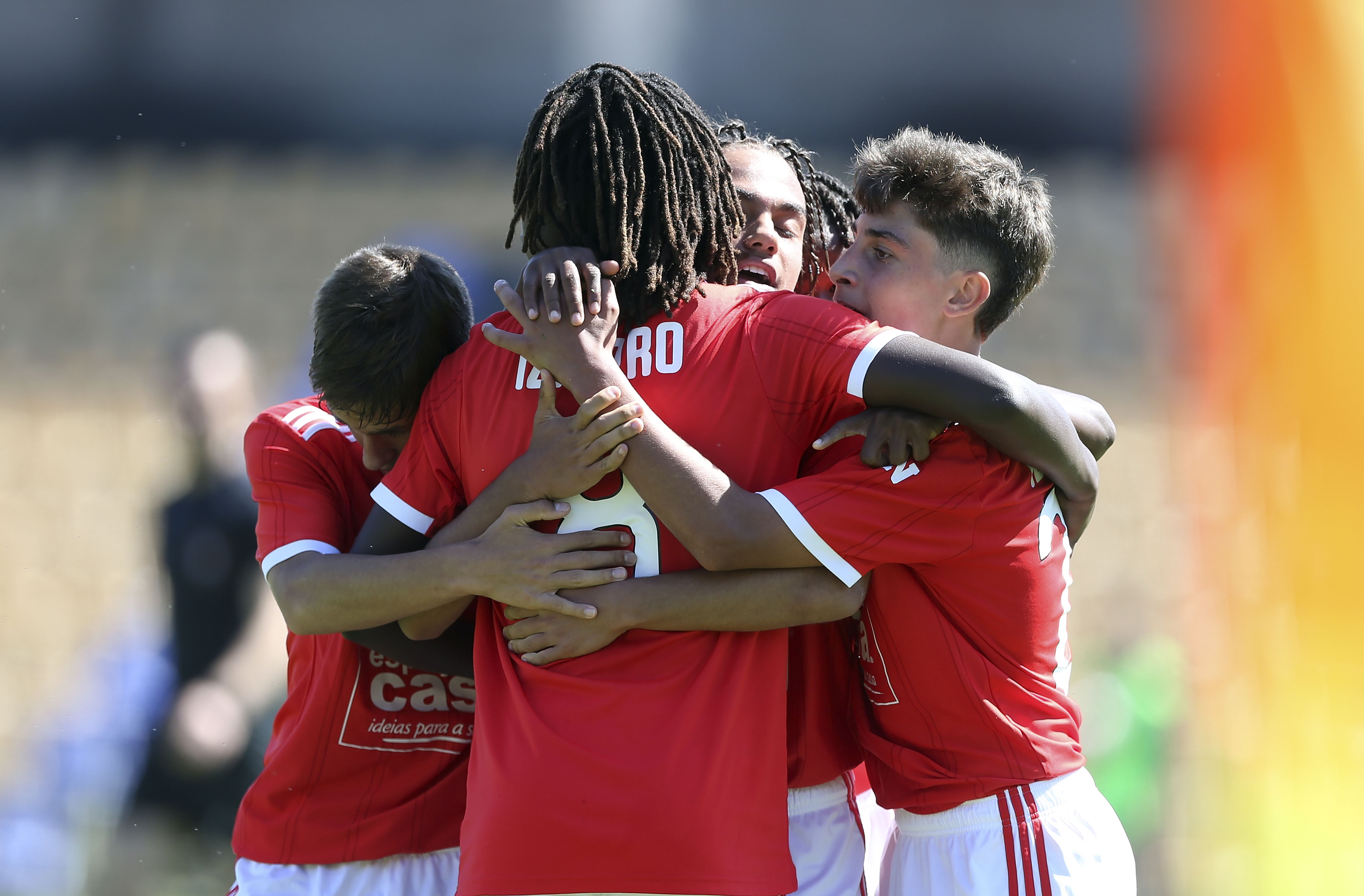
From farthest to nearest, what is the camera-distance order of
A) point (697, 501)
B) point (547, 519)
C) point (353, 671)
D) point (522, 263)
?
1. point (522, 263)
2. point (353, 671)
3. point (547, 519)
4. point (697, 501)

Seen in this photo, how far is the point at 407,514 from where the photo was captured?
2027 millimetres

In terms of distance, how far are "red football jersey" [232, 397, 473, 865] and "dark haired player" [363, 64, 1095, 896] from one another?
33 centimetres

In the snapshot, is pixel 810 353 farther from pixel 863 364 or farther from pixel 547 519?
pixel 547 519

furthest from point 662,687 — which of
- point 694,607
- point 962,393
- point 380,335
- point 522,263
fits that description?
point 522,263

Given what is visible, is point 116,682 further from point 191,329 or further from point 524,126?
point 524,126

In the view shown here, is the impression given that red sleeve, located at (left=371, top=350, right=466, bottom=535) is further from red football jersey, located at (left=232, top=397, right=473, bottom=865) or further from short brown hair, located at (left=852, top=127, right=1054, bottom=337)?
short brown hair, located at (left=852, top=127, right=1054, bottom=337)

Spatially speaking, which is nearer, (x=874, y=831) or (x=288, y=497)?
(x=288, y=497)

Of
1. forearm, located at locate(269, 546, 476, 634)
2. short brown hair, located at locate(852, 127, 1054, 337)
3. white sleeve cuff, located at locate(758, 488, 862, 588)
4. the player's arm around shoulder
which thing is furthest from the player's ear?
forearm, located at locate(269, 546, 476, 634)

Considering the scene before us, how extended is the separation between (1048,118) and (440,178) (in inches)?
172

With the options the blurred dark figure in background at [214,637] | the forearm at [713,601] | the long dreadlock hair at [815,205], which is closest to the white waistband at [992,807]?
the forearm at [713,601]

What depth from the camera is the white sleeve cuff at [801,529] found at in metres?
1.81

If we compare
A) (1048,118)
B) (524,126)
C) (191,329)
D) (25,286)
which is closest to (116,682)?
(191,329)

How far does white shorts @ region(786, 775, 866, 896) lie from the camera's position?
6.61 ft

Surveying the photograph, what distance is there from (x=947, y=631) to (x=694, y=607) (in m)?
0.45
